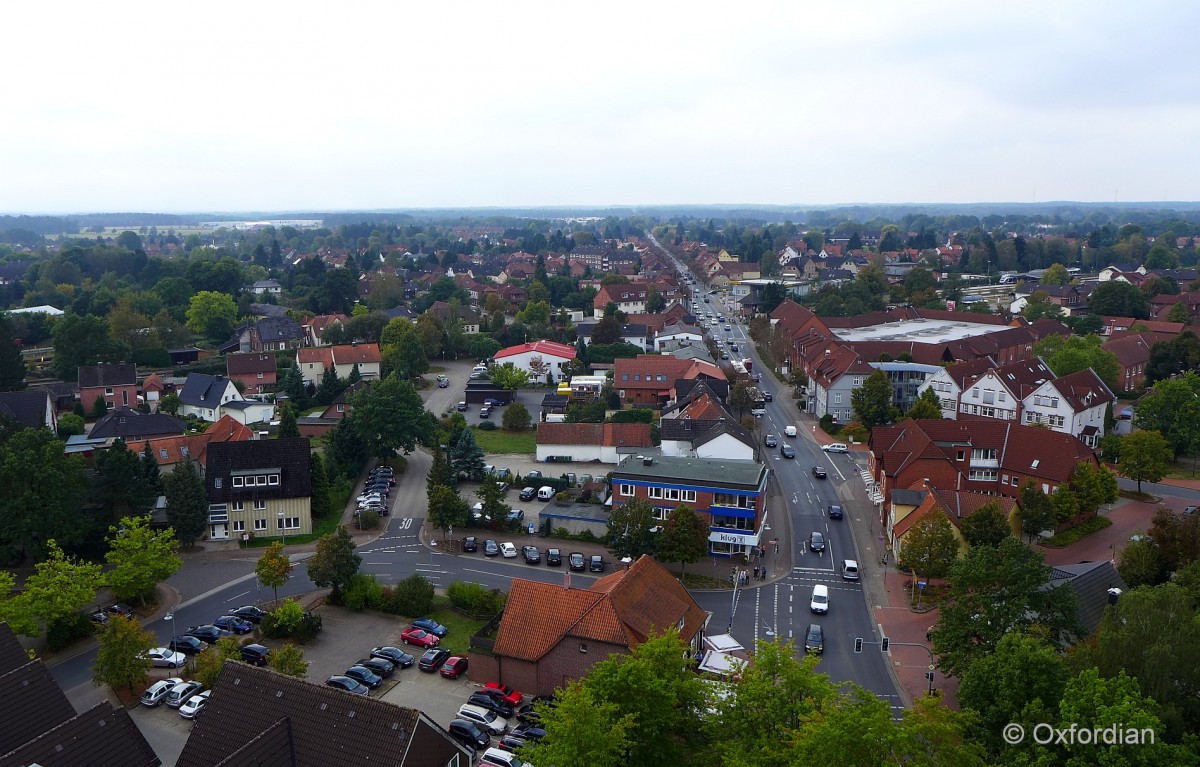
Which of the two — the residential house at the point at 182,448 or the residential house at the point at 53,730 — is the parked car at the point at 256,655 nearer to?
Answer: the residential house at the point at 53,730

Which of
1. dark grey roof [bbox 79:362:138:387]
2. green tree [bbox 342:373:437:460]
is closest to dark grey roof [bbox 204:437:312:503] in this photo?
green tree [bbox 342:373:437:460]

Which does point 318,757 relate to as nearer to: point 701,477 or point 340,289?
point 701,477

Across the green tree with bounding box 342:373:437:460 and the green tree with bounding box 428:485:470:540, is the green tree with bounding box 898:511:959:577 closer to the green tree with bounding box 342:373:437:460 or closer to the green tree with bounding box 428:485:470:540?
the green tree with bounding box 428:485:470:540

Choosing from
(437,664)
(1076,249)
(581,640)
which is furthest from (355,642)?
(1076,249)

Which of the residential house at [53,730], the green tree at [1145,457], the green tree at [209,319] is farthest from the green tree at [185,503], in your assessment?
the green tree at [209,319]

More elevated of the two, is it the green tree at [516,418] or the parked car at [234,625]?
the green tree at [516,418]

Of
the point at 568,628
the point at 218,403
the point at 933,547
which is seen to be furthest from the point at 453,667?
the point at 218,403
